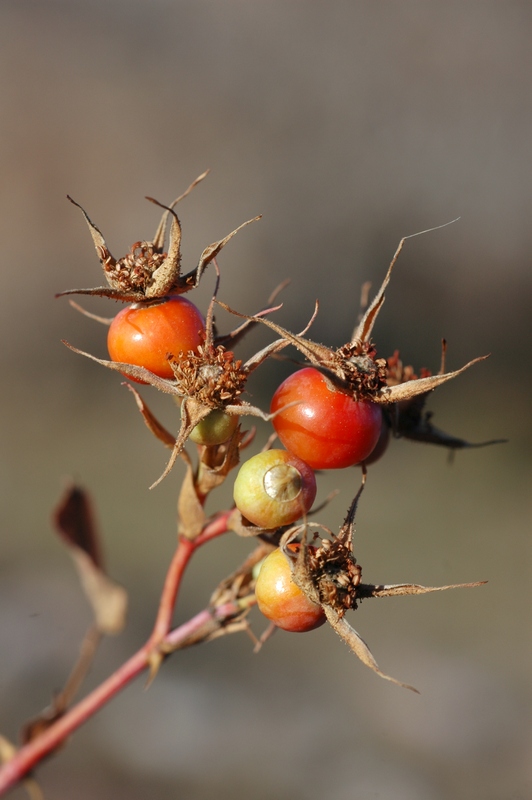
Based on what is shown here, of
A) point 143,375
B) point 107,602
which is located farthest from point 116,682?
point 143,375

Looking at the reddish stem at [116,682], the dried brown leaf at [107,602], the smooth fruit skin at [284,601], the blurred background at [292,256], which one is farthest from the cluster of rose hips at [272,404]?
the blurred background at [292,256]

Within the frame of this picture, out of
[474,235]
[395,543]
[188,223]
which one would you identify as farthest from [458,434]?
[188,223]

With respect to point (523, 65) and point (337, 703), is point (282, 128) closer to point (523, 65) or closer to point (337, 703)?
point (523, 65)

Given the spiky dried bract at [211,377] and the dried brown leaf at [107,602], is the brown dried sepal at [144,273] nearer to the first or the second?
the spiky dried bract at [211,377]

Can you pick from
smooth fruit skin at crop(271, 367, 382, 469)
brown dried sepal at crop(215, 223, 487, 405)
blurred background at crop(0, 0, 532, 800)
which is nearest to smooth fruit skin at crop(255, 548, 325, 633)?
smooth fruit skin at crop(271, 367, 382, 469)

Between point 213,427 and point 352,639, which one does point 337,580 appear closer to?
point 352,639

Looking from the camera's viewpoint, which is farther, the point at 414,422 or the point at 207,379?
the point at 414,422
